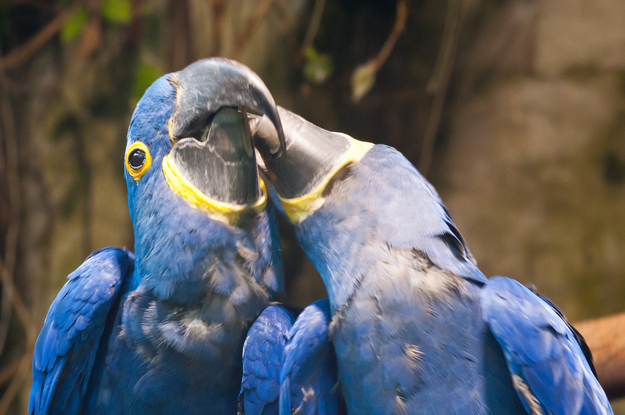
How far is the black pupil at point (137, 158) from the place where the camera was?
1017mm

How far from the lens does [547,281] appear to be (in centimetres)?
243

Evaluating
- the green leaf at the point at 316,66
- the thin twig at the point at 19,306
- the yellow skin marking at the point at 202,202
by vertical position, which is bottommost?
the thin twig at the point at 19,306

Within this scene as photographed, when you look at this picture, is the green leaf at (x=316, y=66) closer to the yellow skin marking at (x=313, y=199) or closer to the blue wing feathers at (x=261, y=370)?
the yellow skin marking at (x=313, y=199)

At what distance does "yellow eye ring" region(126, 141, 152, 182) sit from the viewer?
1.01 m

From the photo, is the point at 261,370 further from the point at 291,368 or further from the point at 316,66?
the point at 316,66

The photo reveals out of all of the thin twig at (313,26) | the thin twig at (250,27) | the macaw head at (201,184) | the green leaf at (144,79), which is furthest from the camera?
the thin twig at (313,26)

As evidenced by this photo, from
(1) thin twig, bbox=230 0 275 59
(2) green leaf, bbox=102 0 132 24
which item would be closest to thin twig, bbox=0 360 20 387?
(2) green leaf, bbox=102 0 132 24

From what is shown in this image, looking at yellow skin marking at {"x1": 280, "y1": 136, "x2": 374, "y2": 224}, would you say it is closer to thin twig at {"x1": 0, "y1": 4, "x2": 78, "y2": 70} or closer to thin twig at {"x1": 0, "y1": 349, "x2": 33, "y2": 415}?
thin twig at {"x1": 0, "y1": 4, "x2": 78, "y2": 70}

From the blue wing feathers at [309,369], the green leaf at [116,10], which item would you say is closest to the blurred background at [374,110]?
the green leaf at [116,10]

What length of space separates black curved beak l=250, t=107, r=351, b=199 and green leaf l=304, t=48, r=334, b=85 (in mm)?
1524

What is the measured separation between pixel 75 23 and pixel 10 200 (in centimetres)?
99

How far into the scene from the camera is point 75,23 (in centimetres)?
238

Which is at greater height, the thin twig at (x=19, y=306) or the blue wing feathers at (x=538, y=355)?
the blue wing feathers at (x=538, y=355)

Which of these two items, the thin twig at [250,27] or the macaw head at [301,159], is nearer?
the macaw head at [301,159]
